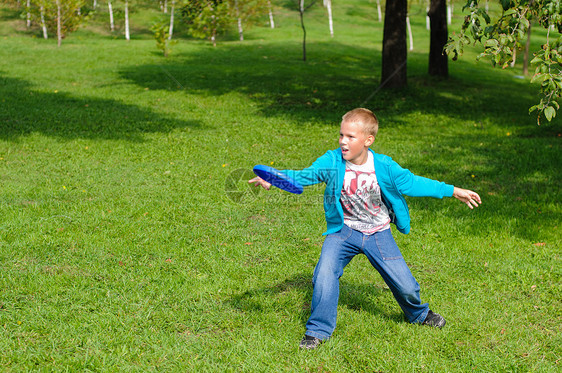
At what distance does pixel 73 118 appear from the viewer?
1319cm

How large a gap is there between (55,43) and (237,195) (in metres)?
26.6

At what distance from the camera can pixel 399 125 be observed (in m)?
13.8

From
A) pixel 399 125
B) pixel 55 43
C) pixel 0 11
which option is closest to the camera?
pixel 399 125

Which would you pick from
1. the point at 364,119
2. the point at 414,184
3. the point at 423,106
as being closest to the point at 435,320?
the point at 414,184

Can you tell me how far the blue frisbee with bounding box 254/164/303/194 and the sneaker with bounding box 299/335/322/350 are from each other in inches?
47.0

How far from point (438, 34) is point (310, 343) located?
54.5 feet

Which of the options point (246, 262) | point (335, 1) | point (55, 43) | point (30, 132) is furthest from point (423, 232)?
point (335, 1)

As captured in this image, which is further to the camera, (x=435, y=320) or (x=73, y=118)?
(x=73, y=118)

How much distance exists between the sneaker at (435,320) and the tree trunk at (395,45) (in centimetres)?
1298

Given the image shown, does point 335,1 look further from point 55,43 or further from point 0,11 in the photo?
point 55,43

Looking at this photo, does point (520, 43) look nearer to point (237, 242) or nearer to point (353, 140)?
point (353, 140)

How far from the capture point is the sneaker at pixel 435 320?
4.42m

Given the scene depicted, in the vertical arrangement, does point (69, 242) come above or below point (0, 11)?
below

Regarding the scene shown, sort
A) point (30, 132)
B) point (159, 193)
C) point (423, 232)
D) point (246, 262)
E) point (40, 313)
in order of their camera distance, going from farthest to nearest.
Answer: point (30, 132)
point (159, 193)
point (423, 232)
point (246, 262)
point (40, 313)
